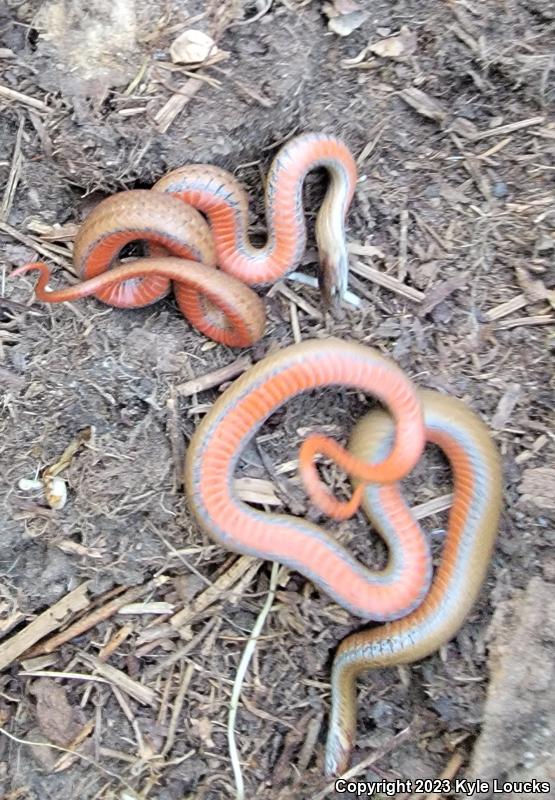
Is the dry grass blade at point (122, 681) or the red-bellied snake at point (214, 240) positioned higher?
the red-bellied snake at point (214, 240)

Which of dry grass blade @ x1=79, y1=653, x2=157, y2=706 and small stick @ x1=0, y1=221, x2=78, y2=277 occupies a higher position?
small stick @ x1=0, y1=221, x2=78, y2=277

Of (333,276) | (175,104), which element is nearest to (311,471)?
(333,276)

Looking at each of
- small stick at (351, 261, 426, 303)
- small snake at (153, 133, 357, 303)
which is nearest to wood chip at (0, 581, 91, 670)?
small snake at (153, 133, 357, 303)

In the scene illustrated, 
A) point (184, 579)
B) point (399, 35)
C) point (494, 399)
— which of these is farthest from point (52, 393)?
point (399, 35)

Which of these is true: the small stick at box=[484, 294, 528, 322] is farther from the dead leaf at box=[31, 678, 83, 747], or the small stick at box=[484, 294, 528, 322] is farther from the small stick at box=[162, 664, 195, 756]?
the dead leaf at box=[31, 678, 83, 747]

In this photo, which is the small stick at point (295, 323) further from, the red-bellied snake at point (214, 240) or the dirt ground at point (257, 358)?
the red-bellied snake at point (214, 240)

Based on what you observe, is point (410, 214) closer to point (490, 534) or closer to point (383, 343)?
point (383, 343)

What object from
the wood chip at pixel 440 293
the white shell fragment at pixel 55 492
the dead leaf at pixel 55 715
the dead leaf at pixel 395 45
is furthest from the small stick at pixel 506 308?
the dead leaf at pixel 55 715
